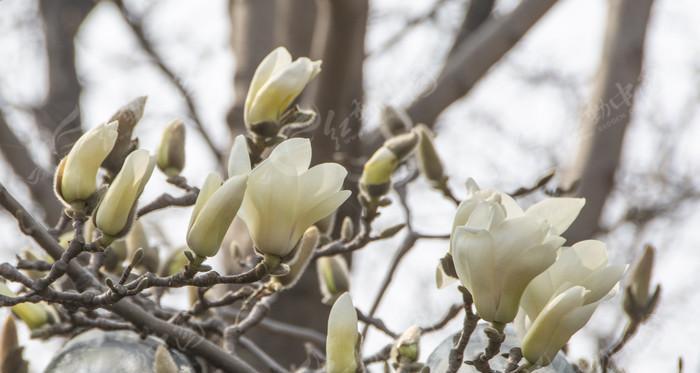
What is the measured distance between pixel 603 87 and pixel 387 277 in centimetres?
95

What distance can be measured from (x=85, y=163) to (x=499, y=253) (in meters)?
0.32

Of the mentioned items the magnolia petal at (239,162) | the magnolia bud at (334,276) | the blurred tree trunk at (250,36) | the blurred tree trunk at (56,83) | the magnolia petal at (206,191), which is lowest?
the blurred tree trunk at (56,83)

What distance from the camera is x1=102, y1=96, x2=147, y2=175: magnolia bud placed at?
89 centimetres

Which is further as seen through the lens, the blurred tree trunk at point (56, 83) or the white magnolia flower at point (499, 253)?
the blurred tree trunk at point (56, 83)

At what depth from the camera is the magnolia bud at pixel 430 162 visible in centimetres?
120

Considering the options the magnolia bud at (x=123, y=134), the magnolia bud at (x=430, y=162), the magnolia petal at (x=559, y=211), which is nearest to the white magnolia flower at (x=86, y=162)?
the magnolia bud at (x=123, y=134)

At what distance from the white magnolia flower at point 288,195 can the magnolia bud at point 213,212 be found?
0.03 meters

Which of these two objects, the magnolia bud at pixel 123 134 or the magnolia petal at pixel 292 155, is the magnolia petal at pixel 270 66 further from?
the magnolia petal at pixel 292 155

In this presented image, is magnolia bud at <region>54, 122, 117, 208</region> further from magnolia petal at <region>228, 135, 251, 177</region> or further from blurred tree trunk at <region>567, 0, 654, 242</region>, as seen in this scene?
blurred tree trunk at <region>567, 0, 654, 242</region>

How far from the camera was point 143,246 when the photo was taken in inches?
44.4

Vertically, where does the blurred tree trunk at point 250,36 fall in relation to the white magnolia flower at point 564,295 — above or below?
below

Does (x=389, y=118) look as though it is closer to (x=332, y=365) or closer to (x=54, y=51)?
(x=332, y=365)

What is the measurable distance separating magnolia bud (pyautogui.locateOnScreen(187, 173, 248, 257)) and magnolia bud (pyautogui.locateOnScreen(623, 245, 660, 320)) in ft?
1.77

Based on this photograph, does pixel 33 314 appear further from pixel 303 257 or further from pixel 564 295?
pixel 564 295
